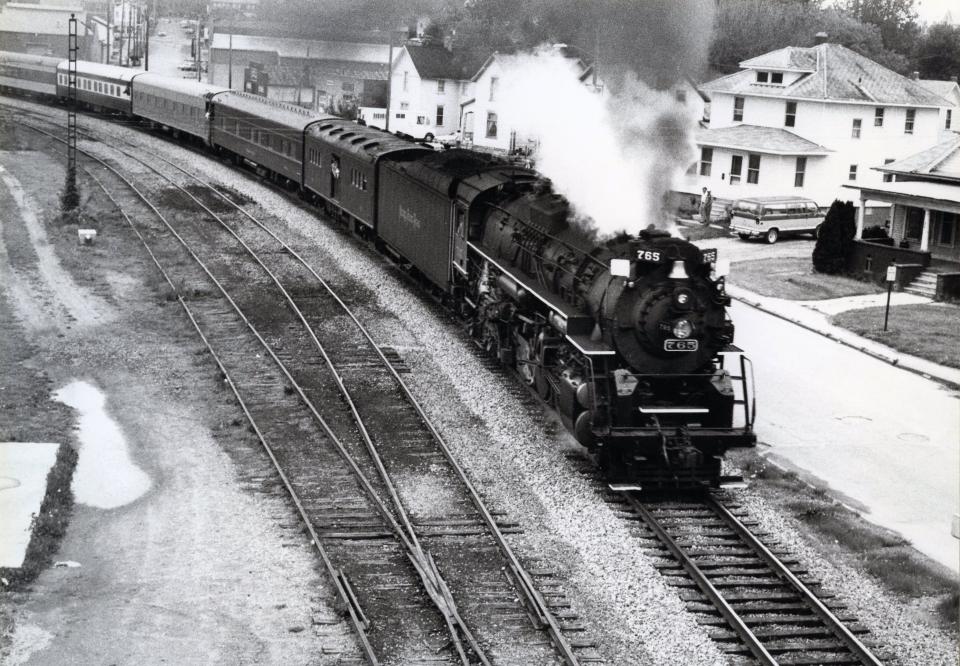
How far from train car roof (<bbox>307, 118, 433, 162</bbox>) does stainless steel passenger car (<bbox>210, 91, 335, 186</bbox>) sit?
155cm

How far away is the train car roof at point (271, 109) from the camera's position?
117ft

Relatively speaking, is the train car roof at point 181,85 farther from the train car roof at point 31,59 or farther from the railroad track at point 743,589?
the railroad track at point 743,589

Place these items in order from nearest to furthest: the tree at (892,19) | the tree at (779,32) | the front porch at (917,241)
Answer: the front porch at (917,241) < the tree at (779,32) < the tree at (892,19)

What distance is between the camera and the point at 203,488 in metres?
13.8

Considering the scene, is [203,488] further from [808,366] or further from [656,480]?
[808,366]

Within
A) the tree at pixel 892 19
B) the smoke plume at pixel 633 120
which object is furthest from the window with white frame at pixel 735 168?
the smoke plume at pixel 633 120

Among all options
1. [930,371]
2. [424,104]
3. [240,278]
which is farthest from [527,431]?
[424,104]

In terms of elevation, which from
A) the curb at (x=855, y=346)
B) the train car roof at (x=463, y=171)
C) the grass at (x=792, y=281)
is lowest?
the curb at (x=855, y=346)

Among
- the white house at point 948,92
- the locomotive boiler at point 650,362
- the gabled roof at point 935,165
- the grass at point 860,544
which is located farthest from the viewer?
the white house at point 948,92

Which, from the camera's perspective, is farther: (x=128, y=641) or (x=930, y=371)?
(x=930, y=371)

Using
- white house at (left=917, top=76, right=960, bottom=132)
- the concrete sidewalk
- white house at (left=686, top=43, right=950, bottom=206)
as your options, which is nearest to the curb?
the concrete sidewalk

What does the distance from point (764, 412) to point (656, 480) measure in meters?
4.96

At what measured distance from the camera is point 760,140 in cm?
4172

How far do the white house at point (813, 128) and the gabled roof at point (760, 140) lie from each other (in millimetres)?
38
